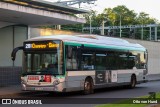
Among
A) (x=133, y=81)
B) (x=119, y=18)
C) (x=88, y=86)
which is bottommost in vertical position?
(x=133, y=81)

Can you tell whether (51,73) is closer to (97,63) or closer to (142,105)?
(97,63)

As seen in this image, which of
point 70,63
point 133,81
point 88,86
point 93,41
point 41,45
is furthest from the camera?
point 133,81

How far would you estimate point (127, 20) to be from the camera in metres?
107

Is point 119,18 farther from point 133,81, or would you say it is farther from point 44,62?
point 44,62

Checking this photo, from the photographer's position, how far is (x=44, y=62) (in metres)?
18.9

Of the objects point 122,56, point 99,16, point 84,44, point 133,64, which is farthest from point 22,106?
point 99,16

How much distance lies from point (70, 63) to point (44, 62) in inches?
48.1

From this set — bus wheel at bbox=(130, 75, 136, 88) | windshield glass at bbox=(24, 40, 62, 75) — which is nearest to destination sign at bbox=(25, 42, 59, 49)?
windshield glass at bbox=(24, 40, 62, 75)

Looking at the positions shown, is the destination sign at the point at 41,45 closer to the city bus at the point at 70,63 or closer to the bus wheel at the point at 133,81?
the city bus at the point at 70,63

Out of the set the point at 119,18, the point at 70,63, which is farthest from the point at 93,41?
the point at 119,18

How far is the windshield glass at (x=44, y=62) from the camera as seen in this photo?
1861 cm

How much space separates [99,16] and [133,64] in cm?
7817

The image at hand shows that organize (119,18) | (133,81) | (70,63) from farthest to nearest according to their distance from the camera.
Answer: (119,18), (133,81), (70,63)

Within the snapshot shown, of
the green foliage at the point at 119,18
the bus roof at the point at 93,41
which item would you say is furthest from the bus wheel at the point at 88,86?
the green foliage at the point at 119,18
